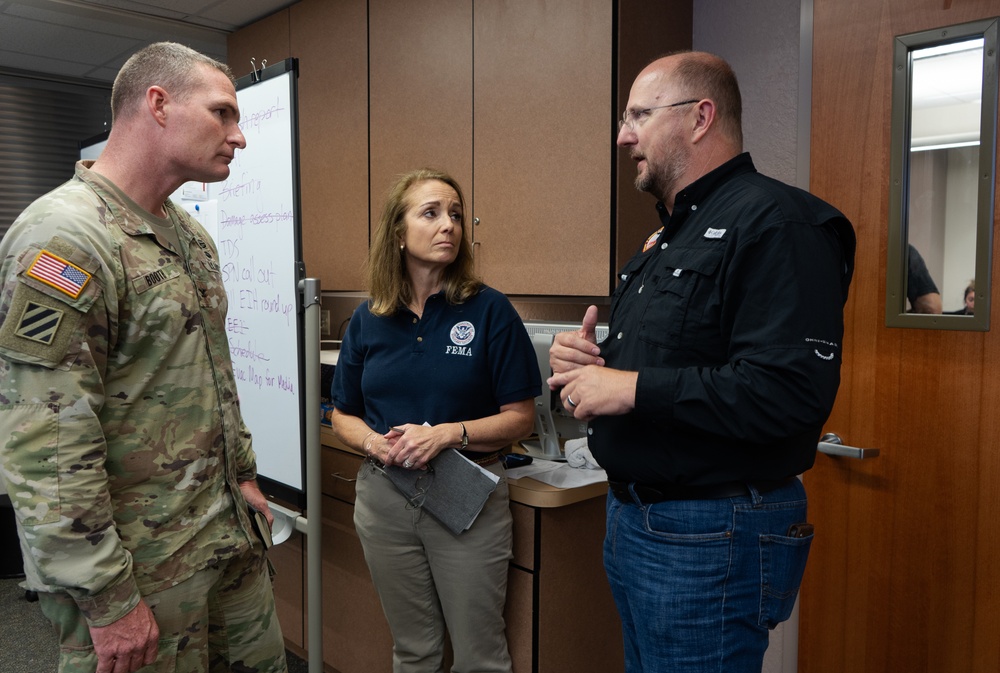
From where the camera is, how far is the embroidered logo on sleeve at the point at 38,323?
1.07 m

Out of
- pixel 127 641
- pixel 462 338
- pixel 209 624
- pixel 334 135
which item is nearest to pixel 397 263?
pixel 462 338

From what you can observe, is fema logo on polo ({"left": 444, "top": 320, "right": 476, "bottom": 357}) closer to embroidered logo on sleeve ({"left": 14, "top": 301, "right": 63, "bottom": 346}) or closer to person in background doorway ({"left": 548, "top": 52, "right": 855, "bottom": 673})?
person in background doorway ({"left": 548, "top": 52, "right": 855, "bottom": 673})

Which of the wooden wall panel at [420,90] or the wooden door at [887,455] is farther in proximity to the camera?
the wooden wall panel at [420,90]

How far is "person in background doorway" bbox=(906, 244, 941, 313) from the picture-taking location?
1669mm

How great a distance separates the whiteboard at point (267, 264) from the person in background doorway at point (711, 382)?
0.89 metres

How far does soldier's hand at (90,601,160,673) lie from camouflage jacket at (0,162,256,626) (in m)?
0.02

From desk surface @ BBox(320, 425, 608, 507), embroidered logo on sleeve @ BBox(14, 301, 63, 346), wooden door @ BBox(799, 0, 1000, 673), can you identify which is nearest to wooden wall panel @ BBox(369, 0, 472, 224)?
desk surface @ BBox(320, 425, 608, 507)

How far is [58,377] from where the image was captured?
1077mm

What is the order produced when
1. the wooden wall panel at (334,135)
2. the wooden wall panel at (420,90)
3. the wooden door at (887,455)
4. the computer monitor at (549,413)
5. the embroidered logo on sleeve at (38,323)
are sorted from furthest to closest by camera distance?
the wooden wall panel at (334,135) → the wooden wall panel at (420,90) → the computer monitor at (549,413) → the wooden door at (887,455) → the embroidered logo on sleeve at (38,323)

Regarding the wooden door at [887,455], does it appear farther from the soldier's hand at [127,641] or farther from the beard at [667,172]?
the soldier's hand at [127,641]

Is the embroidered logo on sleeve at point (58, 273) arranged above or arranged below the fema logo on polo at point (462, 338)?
above

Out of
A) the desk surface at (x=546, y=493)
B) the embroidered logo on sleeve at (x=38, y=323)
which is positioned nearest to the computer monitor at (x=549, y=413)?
the desk surface at (x=546, y=493)

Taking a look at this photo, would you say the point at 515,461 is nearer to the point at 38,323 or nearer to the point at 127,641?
the point at 127,641

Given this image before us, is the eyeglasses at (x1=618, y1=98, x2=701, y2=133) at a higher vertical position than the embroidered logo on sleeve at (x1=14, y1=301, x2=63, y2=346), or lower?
higher
